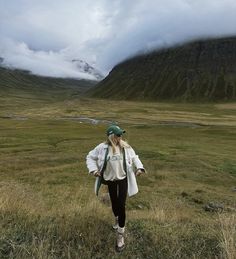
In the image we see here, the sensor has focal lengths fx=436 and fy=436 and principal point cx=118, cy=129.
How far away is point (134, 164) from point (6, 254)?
381 cm

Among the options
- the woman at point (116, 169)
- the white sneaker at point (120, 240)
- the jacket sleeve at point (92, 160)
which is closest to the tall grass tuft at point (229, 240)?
the white sneaker at point (120, 240)

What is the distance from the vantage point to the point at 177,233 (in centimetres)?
1132

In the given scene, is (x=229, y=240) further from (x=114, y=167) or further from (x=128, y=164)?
(x=114, y=167)

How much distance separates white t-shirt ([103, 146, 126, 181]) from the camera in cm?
1089

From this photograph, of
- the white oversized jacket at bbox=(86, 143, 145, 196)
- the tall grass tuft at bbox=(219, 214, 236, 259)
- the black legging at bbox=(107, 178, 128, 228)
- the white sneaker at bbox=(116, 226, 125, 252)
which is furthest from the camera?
the white oversized jacket at bbox=(86, 143, 145, 196)

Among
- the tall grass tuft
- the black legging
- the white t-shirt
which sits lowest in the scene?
the tall grass tuft

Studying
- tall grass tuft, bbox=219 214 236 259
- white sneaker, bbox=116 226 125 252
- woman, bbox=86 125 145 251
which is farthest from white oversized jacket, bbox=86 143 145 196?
tall grass tuft, bbox=219 214 236 259

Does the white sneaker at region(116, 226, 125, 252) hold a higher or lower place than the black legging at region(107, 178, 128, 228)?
lower

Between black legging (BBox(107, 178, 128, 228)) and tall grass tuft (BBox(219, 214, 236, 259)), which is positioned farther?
black legging (BBox(107, 178, 128, 228))

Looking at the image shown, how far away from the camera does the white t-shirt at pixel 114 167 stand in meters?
10.9

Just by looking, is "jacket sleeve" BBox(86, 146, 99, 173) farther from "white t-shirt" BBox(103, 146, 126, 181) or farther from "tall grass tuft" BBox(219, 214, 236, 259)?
"tall grass tuft" BBox(219, 214, 236, 259)

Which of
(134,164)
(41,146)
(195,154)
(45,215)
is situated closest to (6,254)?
(45,215)

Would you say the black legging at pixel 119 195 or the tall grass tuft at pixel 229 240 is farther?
the black legging at pixel 119 195

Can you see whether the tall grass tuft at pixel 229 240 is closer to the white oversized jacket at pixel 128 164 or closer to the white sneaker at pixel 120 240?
the white sneaker at pixel 120 240
